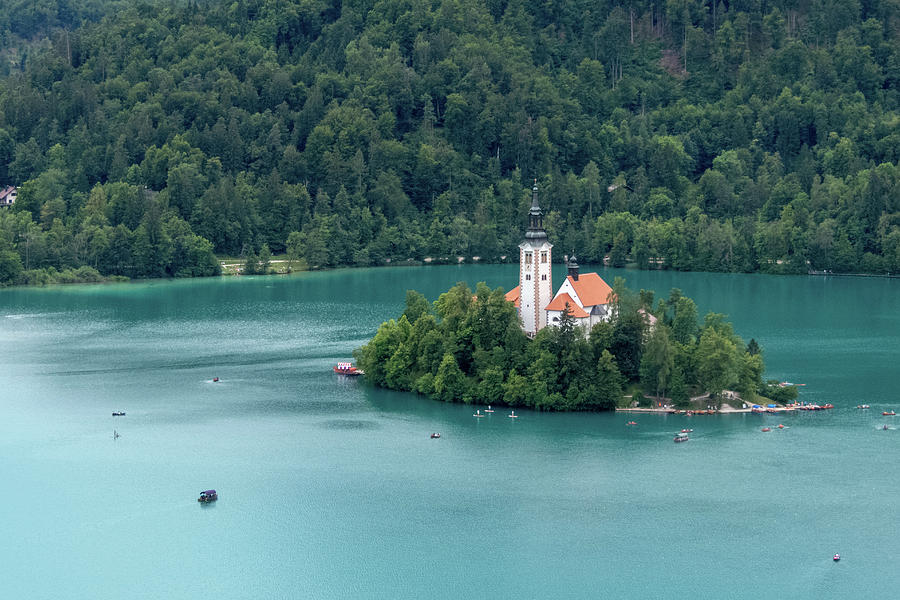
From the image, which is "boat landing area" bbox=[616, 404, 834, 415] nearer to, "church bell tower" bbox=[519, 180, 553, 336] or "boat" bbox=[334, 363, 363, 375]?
"church bell tower" bbox=[519, 180, 553, 336]

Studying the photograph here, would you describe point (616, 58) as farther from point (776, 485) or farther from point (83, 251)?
point (776, 485)

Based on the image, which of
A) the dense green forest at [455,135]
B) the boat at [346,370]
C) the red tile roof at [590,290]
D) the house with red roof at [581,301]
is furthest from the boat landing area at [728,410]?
the dense green forest at [455,135]

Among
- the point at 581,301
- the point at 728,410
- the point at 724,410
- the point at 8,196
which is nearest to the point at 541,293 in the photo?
the point at 581,301

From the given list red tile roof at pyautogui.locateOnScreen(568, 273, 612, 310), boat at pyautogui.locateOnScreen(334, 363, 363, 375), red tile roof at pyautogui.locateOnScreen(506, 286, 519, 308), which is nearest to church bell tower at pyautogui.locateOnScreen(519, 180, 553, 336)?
red tile roof at pyautogui.locateOnScreen(506, 286, 519, 308)

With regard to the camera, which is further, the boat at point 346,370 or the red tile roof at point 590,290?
the boat at point 346,370

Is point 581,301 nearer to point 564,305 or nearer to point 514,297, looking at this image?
point 564,305

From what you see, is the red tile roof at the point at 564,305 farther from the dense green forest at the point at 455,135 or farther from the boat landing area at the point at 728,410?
the dense green forest at the point at 455,135

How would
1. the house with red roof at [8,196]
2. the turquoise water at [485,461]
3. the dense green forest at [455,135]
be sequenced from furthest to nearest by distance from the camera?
the house with red roof at [8,196] < the dense green forest at [455,135] < the turquoise water at [485,461]

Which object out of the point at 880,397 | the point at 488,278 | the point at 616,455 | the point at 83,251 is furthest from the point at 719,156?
the point at 616,455
